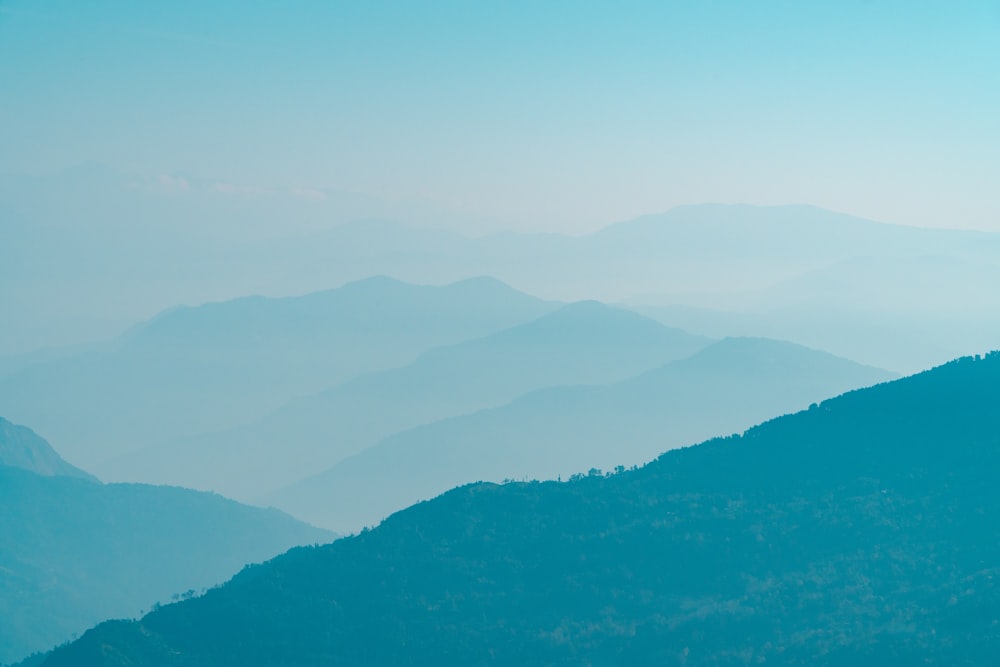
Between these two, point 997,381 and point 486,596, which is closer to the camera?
point 486,596

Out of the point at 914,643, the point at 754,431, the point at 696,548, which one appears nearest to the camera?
the point at 914,643

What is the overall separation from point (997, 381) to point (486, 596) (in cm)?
5256

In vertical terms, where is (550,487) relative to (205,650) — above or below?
above

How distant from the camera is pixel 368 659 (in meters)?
118

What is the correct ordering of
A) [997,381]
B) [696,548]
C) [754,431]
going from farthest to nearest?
[754,431] < [997,381] < [696,548]

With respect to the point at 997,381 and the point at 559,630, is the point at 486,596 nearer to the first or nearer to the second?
the point at 559,630

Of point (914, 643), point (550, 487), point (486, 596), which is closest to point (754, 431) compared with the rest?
point (550, 487)

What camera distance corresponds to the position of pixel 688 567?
12544 centimetres

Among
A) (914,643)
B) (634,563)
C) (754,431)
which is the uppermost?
(754,431)

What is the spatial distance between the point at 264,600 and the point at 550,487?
99.9ft

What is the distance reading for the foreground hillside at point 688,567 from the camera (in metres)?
112

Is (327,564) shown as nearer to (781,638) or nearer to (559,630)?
(559,630)

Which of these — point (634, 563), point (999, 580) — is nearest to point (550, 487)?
point (634, 563)

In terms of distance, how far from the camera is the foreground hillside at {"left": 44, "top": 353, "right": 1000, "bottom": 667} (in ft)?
368
